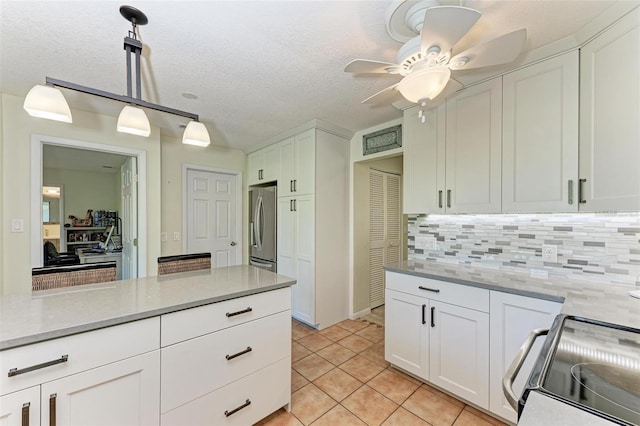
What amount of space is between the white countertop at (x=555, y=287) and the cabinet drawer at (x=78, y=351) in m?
1.74

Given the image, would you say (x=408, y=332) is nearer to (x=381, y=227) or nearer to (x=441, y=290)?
(x=441, y=290)

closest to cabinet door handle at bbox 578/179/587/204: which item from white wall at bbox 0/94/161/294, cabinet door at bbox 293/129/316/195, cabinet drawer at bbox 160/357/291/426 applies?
cabinet drawer at bbox 160/357/291/426

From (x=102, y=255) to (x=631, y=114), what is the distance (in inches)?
232

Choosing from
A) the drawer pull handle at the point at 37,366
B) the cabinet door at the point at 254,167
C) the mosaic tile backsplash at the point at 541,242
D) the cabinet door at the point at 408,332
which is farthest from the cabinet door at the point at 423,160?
the drawer pull handle at the point at 37,366

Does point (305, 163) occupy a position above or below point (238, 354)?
above

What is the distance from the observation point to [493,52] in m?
1.26

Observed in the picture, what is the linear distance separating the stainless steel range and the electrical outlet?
3.44 feet

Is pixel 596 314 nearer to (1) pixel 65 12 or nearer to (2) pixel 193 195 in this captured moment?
(1) pixel 65 12

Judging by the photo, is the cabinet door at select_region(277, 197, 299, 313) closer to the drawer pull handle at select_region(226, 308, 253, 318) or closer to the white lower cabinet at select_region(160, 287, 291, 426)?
the white lower cabinet at select_region(160, 287, 291, 426)

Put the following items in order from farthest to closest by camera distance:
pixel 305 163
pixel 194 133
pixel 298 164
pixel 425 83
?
pixel 298 164
pixel 305 163
pixel 194 133
pixel 425 83

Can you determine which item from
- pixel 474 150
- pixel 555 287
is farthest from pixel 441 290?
pixel 474 150

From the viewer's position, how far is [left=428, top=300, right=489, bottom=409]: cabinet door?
1.70m

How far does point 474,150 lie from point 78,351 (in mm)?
2633

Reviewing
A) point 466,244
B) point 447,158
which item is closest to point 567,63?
point 447,158
